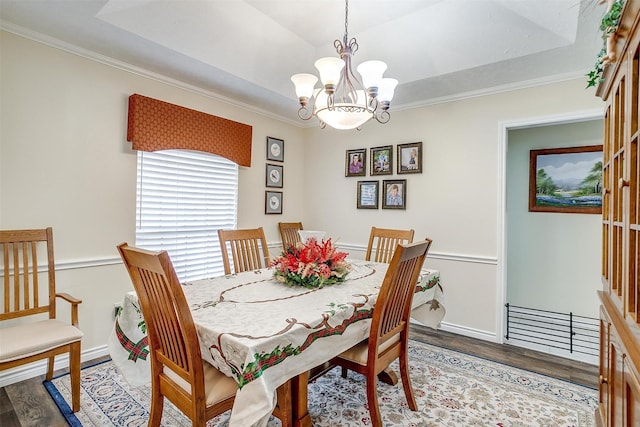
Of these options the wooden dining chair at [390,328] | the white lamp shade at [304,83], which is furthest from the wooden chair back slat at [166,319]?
the white lamp shade at [304,83]

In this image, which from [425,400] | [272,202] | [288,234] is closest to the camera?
[425,400]

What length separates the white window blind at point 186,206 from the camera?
2.87 meters

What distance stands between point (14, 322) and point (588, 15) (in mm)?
4263

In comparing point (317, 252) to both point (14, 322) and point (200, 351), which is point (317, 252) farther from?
point (14, 322)

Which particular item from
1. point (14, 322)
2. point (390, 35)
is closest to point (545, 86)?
point (390, 35)

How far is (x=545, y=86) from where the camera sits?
2.86 metres

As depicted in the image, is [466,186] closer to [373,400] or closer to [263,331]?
[373,400]

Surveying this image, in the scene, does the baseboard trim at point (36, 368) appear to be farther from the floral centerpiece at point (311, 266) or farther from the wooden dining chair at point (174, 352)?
the floral centerpiece at point (311, 266)

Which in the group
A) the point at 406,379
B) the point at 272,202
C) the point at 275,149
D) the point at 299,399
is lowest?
the point at 406,379

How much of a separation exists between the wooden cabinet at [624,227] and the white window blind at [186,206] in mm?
3047

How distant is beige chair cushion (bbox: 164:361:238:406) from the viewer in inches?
51.1

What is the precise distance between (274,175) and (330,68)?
226 centimetres

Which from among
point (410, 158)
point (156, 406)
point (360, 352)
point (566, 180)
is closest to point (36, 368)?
point (156, 406)

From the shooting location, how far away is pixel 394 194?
3.69 metres
